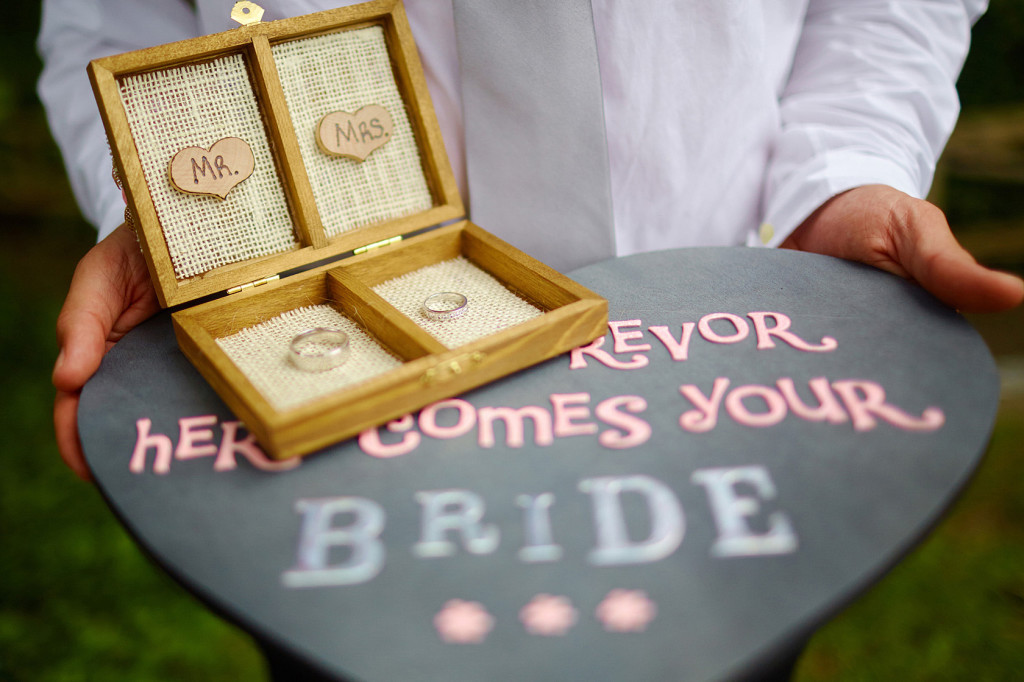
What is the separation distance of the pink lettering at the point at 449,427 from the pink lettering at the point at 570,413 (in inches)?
4.2

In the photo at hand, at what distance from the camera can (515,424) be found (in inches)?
37.0

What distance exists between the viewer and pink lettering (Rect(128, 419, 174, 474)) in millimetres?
899

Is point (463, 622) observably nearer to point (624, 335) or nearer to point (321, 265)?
point (624, 335)

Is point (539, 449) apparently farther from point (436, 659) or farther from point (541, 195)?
point (541, 195)

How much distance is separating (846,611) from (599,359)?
36.3 inches

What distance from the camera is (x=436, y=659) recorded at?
0.68 meters

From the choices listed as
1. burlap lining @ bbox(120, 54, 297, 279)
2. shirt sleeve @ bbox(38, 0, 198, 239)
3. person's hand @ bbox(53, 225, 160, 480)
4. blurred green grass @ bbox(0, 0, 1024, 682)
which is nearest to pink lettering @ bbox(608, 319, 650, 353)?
burlap lining @ bbox(120, 54, 297, 279)

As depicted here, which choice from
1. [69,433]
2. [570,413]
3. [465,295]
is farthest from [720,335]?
[69,433]

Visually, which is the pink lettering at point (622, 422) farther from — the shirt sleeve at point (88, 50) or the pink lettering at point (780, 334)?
the shirt sleeve at point (88, 50)

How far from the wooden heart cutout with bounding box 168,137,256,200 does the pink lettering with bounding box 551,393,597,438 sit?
579mm

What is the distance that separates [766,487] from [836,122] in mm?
941

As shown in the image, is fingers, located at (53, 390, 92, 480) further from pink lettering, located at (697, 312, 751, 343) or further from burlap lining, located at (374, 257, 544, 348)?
pink lettering, located at (697, 312, 751, 343)

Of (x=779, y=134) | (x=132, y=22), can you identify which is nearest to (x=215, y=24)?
(x=132, y=22)

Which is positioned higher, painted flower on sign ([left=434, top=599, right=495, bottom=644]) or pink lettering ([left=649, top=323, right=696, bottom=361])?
painted flower on sign ([left=434, top=599, right=495, bottom=644])
